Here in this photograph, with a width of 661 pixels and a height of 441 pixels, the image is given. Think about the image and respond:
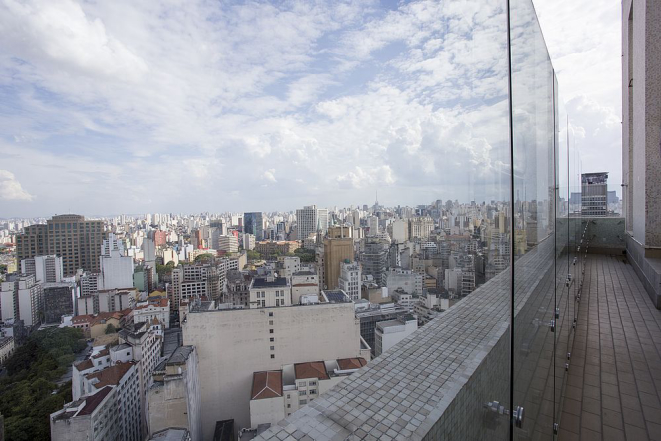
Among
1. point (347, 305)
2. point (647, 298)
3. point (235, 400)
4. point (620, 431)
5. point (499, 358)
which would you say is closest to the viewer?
point (499, 358)

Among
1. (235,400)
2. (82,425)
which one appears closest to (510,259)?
(82,425)

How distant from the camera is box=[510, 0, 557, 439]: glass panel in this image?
Answer: 0.73 meters

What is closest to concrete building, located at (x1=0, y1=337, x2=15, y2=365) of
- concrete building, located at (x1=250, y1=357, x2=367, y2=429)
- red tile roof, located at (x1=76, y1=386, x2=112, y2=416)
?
red tile roof, located at (x1=76, y1=386, x2=112, y2=416)

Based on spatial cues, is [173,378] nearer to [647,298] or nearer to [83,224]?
[647,298]

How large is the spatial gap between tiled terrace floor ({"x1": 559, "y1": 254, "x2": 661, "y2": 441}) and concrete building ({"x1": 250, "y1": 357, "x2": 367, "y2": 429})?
305 cm

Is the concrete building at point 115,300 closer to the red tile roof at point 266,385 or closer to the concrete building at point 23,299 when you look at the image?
the concrete building at point 23,299

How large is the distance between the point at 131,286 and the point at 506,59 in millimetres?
16075

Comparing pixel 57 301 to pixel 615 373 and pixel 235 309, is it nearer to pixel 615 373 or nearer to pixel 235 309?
pixel 235 309

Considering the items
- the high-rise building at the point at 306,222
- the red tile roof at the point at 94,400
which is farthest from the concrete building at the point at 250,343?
the high-rise building at the point at 306,222

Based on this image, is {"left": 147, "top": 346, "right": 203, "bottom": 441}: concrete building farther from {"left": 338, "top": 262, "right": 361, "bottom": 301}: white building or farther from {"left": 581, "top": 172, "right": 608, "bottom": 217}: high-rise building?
{"left": 581, "top": 172, "right": 608, "bottom": 217}: high-rise building

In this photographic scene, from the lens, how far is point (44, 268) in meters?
11.1

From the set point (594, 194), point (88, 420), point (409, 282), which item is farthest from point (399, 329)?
point (594, 194)

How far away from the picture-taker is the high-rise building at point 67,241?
10484mm

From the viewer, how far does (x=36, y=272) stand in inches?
418
